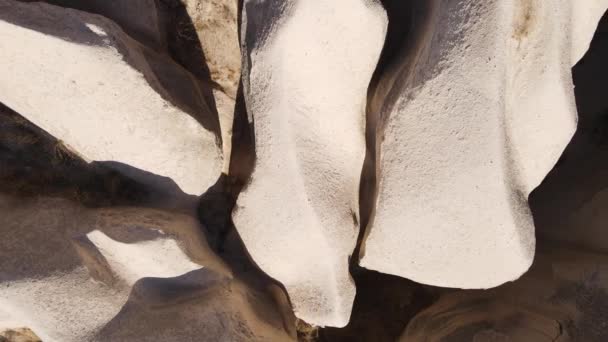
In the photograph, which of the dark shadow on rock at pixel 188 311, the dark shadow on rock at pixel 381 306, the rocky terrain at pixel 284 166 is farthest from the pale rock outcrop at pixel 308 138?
the dark shadow on rock at pixel 381 306

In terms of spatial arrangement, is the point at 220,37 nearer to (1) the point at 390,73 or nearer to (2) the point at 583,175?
(1) the point at 390,73

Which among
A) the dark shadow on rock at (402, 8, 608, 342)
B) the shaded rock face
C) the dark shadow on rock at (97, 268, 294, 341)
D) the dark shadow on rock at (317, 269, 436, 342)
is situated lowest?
the shaded rock face

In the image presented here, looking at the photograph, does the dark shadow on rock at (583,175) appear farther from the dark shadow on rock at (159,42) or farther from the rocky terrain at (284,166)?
the dark shadow on rock at (159,42)

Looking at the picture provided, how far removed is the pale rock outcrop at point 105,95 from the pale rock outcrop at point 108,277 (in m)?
0.15

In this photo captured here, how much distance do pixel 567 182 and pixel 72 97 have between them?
146 cm

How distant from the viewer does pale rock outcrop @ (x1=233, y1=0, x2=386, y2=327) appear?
3.21 ft

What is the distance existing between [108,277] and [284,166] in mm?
558

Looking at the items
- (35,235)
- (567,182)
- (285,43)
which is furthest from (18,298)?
(567,182)

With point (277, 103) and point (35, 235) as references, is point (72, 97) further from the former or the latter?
point (277, 103)

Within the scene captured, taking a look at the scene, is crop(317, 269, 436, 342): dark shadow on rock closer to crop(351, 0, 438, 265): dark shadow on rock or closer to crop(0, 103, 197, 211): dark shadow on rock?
crop(351, 0, 438, 265): dark shadow on rock

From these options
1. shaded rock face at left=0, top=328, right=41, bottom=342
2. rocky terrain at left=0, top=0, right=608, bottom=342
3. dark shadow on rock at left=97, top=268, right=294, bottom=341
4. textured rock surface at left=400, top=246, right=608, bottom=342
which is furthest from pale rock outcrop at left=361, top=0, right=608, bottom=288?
shaded rock face at left=0, top=328, right=41, bottom=342

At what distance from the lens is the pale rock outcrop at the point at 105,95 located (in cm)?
102

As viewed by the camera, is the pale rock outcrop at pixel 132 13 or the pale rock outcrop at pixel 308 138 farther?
→ the pale rock outcrop at pixel 132 13

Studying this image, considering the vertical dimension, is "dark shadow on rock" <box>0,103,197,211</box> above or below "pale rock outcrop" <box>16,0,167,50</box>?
below
